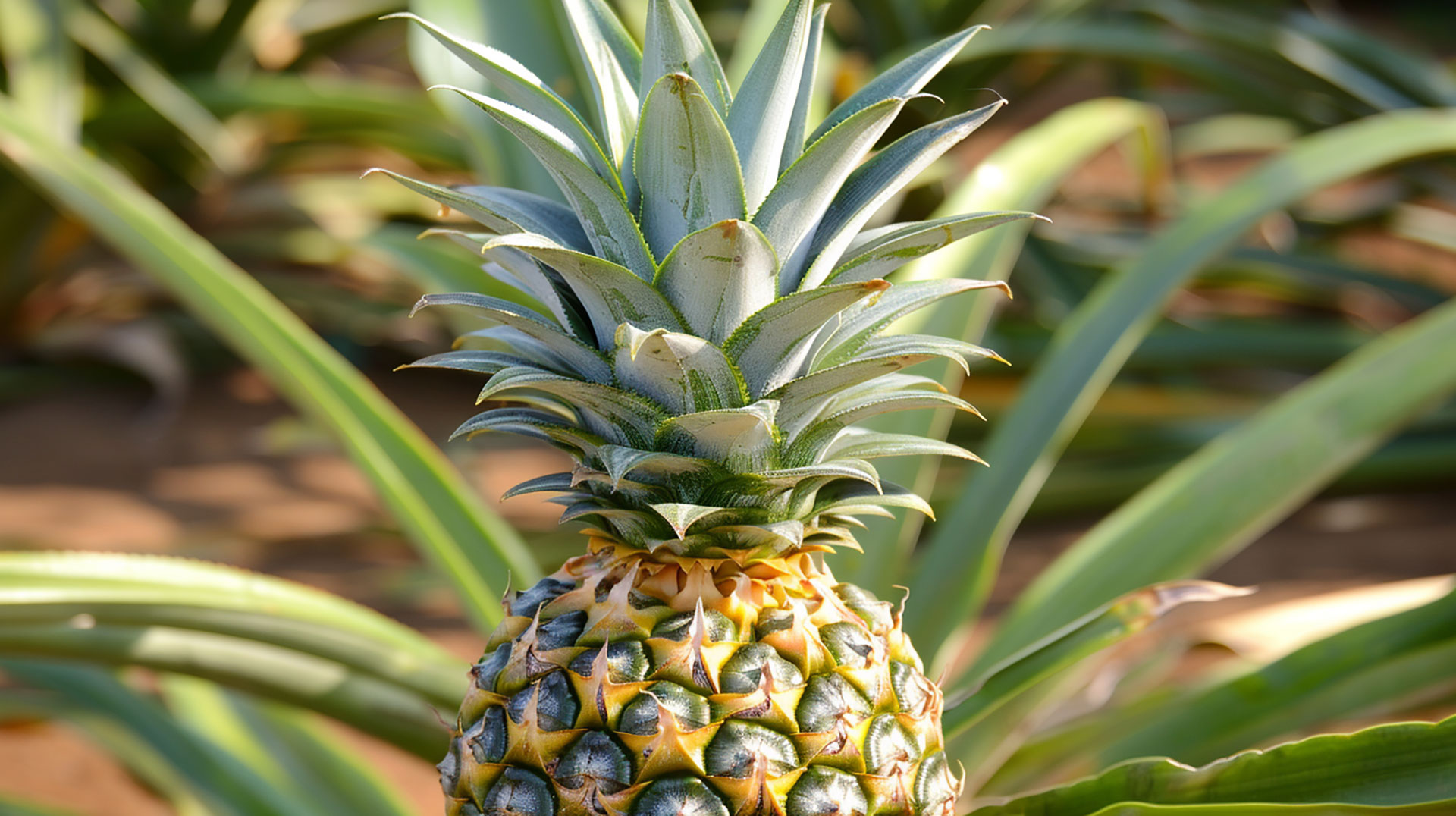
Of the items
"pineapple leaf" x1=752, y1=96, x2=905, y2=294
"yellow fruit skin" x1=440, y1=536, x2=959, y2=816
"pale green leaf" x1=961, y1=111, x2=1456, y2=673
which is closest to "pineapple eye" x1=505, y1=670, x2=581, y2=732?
"yellow fruit skin" x1=440, y1=536, x2=959, y2=816

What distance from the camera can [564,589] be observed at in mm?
816

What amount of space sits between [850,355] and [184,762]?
864 mm

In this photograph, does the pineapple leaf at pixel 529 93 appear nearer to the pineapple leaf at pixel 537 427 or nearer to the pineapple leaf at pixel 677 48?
the pineapple leaf at pixel 677 48

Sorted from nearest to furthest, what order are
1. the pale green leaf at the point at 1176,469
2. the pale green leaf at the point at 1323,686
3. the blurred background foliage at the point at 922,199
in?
the pale green leaf at the point at 1323,686
the pale green leaf at the point at 1176,469
the blurred background foliage at the point at 922,199

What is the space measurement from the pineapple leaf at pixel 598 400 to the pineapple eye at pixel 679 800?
0.23m

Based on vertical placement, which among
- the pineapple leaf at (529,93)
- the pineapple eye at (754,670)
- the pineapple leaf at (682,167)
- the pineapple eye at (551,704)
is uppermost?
the pineapple leaf at (529,93)

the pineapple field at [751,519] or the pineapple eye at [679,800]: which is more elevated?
the pineapple field at [751,519]

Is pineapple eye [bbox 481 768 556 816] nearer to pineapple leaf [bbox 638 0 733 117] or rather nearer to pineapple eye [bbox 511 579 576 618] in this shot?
pineapple eye [bbox 511 579 576 618]

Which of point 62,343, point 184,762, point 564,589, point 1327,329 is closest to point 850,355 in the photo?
point 564,589

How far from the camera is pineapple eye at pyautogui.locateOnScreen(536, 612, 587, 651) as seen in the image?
0.74 m

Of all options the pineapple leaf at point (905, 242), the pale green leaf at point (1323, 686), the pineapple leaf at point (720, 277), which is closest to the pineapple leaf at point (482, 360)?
the pineapple leaf at point (720, 277)

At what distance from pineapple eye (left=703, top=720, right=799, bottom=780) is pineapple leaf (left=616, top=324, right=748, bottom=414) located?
21 cm

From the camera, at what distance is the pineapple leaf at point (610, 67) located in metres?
0.79

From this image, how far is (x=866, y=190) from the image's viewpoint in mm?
773
